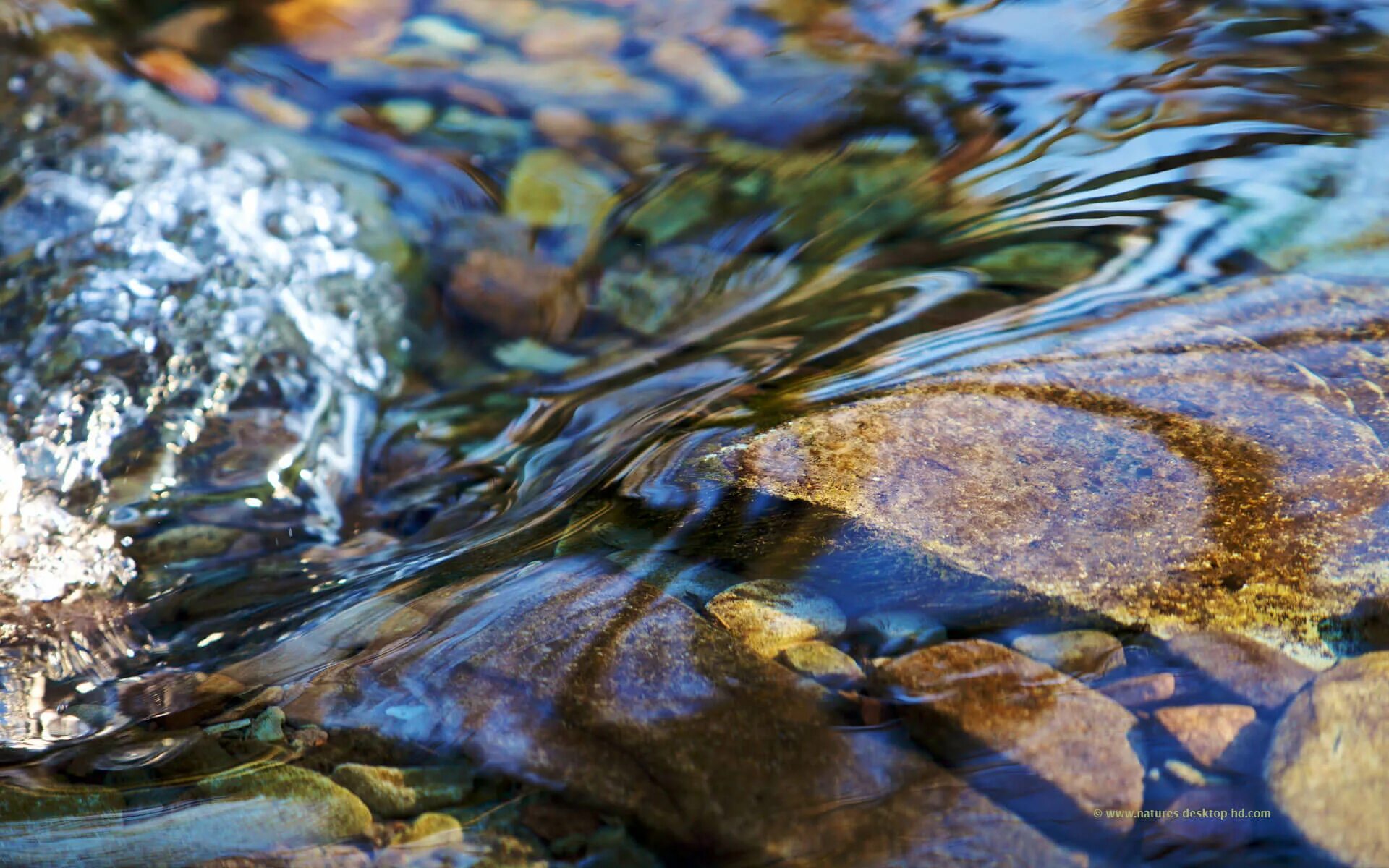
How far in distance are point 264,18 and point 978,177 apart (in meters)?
2.64

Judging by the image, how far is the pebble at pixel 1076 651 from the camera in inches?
58.1

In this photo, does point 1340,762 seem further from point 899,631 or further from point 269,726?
point 269,726

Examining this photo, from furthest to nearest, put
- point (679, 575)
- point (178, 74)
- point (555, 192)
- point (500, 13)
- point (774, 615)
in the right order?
1. point (500, 13)
2. point (178, 74)
3. point (555, 192)
4. point (679, 575)
5. point (774, 615)

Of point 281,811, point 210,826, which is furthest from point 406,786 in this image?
point 210,826

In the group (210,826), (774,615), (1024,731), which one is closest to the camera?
(1024,731)

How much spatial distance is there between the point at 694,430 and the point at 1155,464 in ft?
2.94

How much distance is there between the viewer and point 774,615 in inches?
63.6

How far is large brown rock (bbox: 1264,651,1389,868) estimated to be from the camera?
123cm

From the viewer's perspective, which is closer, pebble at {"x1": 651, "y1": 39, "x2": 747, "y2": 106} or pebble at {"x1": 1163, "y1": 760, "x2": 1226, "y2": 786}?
pebble at {"x1": 1163, "y1": 760, "x2": 1226, "y2": 786}

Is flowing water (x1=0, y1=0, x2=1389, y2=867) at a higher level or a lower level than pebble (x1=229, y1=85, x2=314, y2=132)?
lower

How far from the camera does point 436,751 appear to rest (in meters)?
1.51

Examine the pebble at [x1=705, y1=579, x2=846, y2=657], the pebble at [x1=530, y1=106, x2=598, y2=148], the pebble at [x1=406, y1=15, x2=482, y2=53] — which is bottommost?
the pebble at [x1=705, y1=579, x2=846, y2=657]

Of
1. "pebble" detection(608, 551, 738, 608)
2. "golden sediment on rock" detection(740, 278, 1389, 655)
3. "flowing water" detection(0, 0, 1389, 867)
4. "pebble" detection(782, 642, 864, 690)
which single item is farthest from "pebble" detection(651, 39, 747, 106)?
"pebble" detection(782, 642, 864, 690)

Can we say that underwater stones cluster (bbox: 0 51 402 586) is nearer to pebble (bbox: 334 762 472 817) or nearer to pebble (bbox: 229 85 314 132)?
pebble (bbox: 229 85 314 132)
